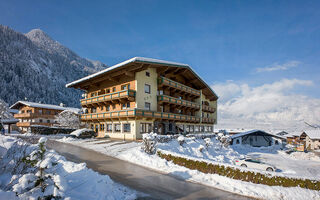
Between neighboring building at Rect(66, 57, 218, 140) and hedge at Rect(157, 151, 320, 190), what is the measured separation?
620 inches

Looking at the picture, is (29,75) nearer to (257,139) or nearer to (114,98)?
(114,98)

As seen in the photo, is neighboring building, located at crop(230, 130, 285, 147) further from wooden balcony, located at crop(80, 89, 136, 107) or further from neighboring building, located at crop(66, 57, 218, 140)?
wooden balcony, located at crop(80, 89, 136, 107)

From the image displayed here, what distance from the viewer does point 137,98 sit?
1189 inches

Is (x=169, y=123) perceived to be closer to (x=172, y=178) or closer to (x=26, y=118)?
(x=172, y=178)

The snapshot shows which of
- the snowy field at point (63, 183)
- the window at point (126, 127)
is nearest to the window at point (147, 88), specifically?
the window at point (126, 127)

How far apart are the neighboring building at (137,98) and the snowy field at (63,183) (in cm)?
1862

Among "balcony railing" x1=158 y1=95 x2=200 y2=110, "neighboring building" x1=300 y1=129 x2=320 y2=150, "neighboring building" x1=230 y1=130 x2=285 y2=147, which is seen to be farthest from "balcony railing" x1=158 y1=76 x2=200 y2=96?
"neighboring building" x1=300 y1=129 x2=320 y2=150

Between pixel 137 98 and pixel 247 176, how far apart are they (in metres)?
21.8

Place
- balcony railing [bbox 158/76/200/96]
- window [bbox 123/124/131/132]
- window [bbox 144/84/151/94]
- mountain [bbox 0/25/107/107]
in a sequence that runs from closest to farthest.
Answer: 1. window [bbox 123/124/131/132]
2. window [bbox 144/84/151/94]
3. balcony railing [bbox 158/76/200/96]
4. mountain [bbox 0/25/107/107]

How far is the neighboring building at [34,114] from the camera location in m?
50.6

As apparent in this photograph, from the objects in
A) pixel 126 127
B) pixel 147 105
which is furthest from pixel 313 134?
pixel 126 127

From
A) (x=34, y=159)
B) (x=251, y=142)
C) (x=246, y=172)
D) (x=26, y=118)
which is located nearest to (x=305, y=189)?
(x=246, y=172)

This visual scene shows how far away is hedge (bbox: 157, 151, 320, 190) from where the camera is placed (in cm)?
1012

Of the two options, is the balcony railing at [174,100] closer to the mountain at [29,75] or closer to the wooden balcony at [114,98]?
the wooden balcony at [114,98]
